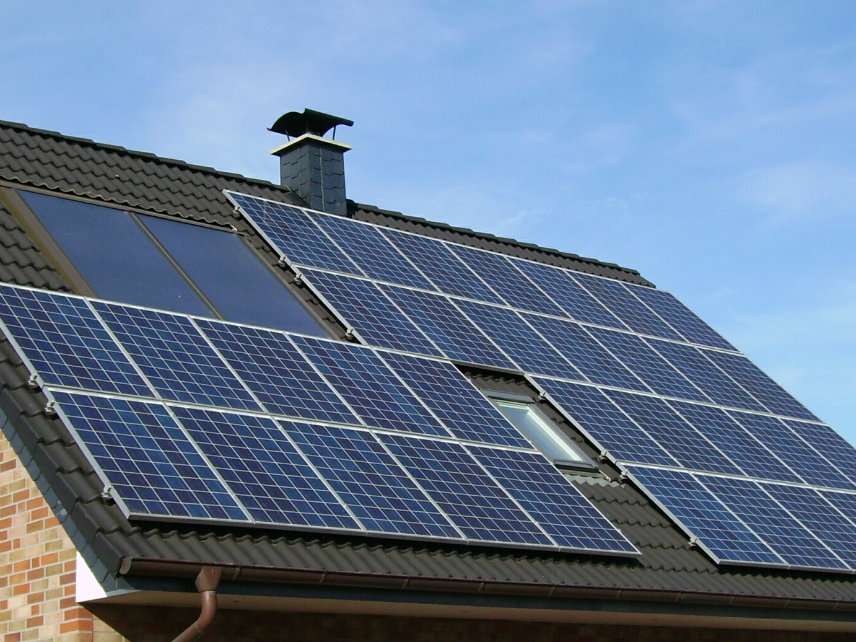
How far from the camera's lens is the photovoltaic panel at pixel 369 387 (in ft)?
45.0

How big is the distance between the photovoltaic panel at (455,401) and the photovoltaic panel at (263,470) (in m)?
2.52

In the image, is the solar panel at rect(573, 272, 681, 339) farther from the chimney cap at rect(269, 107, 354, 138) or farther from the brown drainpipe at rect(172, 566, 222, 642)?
the brown drainpipe at rect(172, 566, 222, 642)

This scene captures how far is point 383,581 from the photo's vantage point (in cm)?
1123

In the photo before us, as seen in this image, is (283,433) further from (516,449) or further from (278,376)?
(516,449)

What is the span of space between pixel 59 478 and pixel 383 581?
8.69ft

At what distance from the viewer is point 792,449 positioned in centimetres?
1881

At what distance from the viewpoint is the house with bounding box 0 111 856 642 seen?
34.5 ft

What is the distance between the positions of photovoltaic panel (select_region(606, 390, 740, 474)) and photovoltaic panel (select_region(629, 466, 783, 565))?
53cm

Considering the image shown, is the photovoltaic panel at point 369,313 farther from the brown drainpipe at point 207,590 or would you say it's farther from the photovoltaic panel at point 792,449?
the brown drainpipe at point 207,590

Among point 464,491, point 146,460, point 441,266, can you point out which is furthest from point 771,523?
point 146,460

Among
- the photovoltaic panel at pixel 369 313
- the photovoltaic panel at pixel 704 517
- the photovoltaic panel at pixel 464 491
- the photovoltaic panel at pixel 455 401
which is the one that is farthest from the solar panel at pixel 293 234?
the photovoltaic panel at pixel 704 517

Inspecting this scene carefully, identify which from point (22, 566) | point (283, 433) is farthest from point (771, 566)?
point (22, 566)

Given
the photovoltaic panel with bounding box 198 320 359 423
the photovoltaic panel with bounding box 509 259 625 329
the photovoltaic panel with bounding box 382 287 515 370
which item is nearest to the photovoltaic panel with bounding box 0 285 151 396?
the photovoltaic panel with bounding box 198 320 359 423

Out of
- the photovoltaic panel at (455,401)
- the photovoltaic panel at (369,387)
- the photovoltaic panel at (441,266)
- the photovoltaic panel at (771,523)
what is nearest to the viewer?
the photovoltaic panel at (369,387)
